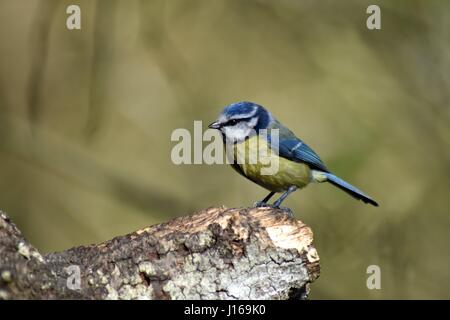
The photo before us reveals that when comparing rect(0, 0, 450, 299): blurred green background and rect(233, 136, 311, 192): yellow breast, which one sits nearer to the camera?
rect(233, 136, 311, 192): yellow breast

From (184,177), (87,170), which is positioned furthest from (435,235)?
(87,170)

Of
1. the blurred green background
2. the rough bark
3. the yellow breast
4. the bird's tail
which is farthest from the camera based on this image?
the blurred green background

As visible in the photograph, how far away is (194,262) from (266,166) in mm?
1668

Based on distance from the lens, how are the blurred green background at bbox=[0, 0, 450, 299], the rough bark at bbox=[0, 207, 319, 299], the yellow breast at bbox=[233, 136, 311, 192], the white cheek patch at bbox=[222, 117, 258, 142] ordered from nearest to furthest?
the rough bark at bbox=[0, 207, 319, 299], the yellow breast at bbox=[233, 136, 311, 192], the white cheek patch at bbox=[222, 117, 258, 142], the blurred green background at bbox=[0, 0, 450, 299]

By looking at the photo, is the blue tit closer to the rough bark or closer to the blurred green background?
the blurred green background

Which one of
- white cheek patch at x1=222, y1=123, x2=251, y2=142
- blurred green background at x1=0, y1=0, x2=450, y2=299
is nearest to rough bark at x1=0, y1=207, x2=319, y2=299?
white cheek patch at x1=222, y1=123, x2=251, y2=142

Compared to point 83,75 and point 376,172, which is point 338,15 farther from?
point 83,75

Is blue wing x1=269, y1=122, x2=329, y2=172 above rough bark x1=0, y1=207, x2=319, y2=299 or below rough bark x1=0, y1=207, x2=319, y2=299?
above

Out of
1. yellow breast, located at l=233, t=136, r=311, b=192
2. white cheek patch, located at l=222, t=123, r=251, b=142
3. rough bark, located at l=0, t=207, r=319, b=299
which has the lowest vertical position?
rough bark, located at l=0, t=207, r=319, b=299

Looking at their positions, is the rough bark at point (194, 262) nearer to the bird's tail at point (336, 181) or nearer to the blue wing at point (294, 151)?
the blue wing at point (294, 151)

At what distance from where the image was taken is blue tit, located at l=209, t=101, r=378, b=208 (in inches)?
176

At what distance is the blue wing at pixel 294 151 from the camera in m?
4.59

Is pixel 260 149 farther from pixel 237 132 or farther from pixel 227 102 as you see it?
pixel 227 102
